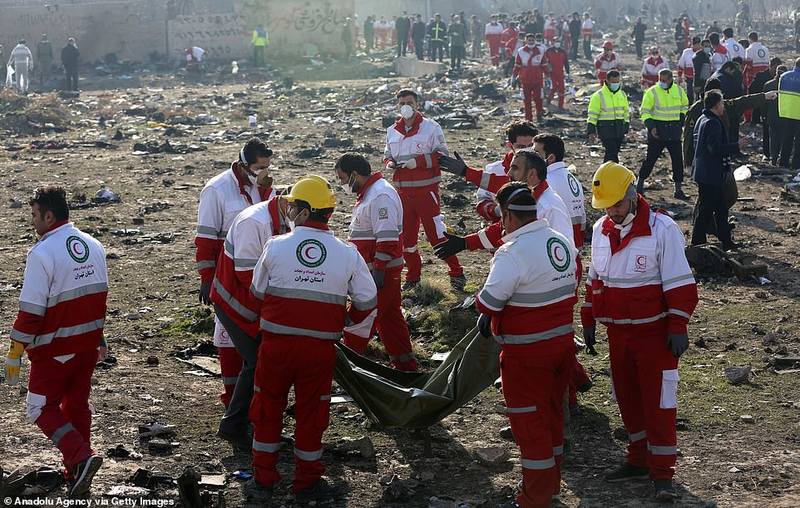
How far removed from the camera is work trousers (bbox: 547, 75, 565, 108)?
80.0 ft

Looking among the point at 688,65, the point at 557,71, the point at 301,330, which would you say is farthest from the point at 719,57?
the point at 301,330

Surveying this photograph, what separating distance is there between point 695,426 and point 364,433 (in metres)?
2.23

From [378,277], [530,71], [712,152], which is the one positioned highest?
[530,71]

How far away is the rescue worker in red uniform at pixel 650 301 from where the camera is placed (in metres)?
5.79

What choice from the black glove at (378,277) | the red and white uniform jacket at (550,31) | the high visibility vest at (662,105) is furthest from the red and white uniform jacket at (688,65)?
the black glove at (378,277)

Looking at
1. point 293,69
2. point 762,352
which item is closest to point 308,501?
point 762,352

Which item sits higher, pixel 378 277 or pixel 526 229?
pixel 526 229

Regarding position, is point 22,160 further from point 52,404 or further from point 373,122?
point 52,404

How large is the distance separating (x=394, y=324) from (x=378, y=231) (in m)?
0.78

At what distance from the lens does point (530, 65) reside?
21.4 m

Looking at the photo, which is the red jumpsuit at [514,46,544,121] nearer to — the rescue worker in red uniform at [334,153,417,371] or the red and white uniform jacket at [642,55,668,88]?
the red and white uniform jacket at [642,55,668,88]

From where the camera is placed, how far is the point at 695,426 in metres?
7.10

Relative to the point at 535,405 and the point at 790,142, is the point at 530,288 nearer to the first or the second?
the point at 535,405

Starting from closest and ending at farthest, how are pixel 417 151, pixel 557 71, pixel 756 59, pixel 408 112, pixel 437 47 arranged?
1. pixel 408 112
2. pixel 417 151
3. pixel 756 59
4. pixel 557 71
5. pixel 437 47
